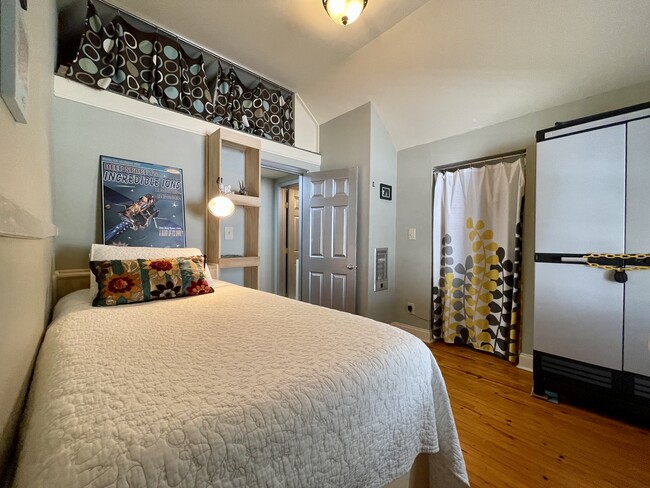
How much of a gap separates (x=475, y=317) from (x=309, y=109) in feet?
9.99

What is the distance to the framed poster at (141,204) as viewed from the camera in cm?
193

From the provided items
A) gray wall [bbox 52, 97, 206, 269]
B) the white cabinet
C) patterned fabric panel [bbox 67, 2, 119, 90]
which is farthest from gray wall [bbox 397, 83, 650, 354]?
patterned fabric panel [bbox 67, 2, 119, 90]

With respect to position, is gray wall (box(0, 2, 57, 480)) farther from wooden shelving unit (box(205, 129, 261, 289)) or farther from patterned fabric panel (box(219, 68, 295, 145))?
patterned fabric panel (box(219, 68, 295, 145))

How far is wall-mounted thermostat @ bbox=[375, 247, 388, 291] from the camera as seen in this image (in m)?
2.93

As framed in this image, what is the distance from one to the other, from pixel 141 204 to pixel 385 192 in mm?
2408

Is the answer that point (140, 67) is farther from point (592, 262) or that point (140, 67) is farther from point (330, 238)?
point (592, 262)

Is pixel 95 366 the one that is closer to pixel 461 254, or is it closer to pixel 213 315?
pixel 213 315

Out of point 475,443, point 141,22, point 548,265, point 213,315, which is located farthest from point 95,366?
point 141,22

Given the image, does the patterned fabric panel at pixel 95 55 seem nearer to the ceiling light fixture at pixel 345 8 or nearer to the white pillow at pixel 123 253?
the white pillow at pixel 123 253

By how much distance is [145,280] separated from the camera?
4.75 ft

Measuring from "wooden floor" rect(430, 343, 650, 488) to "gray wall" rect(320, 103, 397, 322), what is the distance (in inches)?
44.9

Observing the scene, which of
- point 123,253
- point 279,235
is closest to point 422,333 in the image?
point 279,235

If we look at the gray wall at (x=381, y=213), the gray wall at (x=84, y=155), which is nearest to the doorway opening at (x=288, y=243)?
Result: the gray wall at (x=381, y=213)

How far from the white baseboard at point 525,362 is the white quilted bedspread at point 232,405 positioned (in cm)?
180
